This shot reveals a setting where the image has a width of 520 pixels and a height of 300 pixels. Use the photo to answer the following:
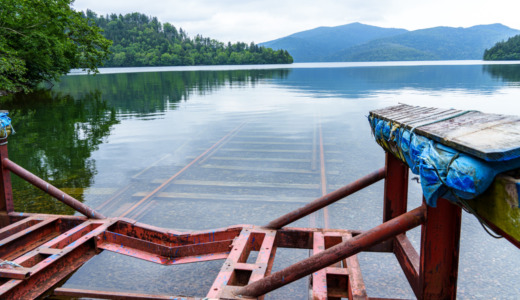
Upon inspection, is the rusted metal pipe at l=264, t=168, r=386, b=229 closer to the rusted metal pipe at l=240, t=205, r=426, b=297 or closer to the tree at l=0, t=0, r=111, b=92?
the rusted metal pipe at l=240, t=205, r=426, b=297

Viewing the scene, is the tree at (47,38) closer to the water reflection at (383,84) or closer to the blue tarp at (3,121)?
the water reflection at (383,84)

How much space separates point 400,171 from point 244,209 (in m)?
3.06

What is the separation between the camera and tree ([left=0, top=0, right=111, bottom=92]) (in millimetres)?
31316

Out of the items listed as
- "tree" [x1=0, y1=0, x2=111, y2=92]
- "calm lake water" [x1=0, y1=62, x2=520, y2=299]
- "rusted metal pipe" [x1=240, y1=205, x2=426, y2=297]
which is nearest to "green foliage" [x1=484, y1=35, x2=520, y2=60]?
"tree" [x1=0, y1=0, x2=111, y2=92]

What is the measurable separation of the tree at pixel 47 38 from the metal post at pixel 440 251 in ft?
108

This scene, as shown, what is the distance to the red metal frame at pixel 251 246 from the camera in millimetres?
3055

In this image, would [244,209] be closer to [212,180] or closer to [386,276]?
[212,180]

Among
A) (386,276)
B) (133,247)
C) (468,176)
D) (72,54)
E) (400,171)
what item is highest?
(72,54)

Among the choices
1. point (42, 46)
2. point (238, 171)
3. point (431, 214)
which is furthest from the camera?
point (42, 46)

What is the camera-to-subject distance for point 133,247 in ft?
15.5

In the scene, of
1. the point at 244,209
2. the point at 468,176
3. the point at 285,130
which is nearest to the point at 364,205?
the point at 244,209

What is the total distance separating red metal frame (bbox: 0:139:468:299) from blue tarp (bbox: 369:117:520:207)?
68cm

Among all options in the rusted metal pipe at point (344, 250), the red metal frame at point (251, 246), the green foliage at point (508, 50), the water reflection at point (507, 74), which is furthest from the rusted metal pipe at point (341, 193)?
the green foliage at point (508, 50)

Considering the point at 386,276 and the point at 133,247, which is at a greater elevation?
the point at 133,247
